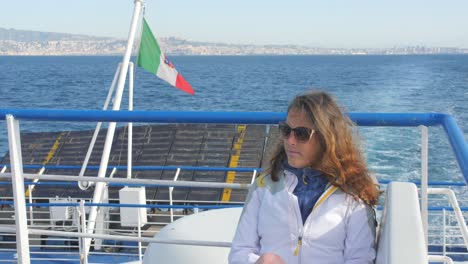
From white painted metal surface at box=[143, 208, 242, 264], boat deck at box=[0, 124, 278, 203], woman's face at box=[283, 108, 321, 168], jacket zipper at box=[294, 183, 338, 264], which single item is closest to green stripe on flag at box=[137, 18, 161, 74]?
white painted metal surface at box=[143, 208, 242, 264]

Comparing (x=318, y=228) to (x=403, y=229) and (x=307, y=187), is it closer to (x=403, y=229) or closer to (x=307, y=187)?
(x=307, y=187)

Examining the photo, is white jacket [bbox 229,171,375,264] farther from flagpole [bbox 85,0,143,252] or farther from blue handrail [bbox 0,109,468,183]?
flagpole [bbox 85,0,143,252]

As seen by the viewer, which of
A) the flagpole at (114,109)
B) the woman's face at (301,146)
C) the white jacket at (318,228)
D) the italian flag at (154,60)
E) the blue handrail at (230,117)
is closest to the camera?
the white jacket at (318,228)

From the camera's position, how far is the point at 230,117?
2383mm

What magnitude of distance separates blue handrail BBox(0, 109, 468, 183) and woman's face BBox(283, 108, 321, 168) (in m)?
0.24

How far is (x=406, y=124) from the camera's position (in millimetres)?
2283

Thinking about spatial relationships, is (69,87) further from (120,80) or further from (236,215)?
(236,215)

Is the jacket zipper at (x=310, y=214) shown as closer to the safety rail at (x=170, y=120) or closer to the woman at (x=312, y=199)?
the woman at (x=312, y=199)

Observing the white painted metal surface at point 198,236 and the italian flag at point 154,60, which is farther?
the italian flag at point 154,60

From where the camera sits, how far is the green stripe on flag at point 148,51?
745cm

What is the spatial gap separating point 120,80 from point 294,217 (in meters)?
5.28

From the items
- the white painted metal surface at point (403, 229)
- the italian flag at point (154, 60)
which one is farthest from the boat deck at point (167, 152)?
the white painted metal surface at point (403, 229)

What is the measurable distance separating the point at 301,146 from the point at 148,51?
18.7 ft

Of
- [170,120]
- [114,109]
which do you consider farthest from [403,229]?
[114,109]
